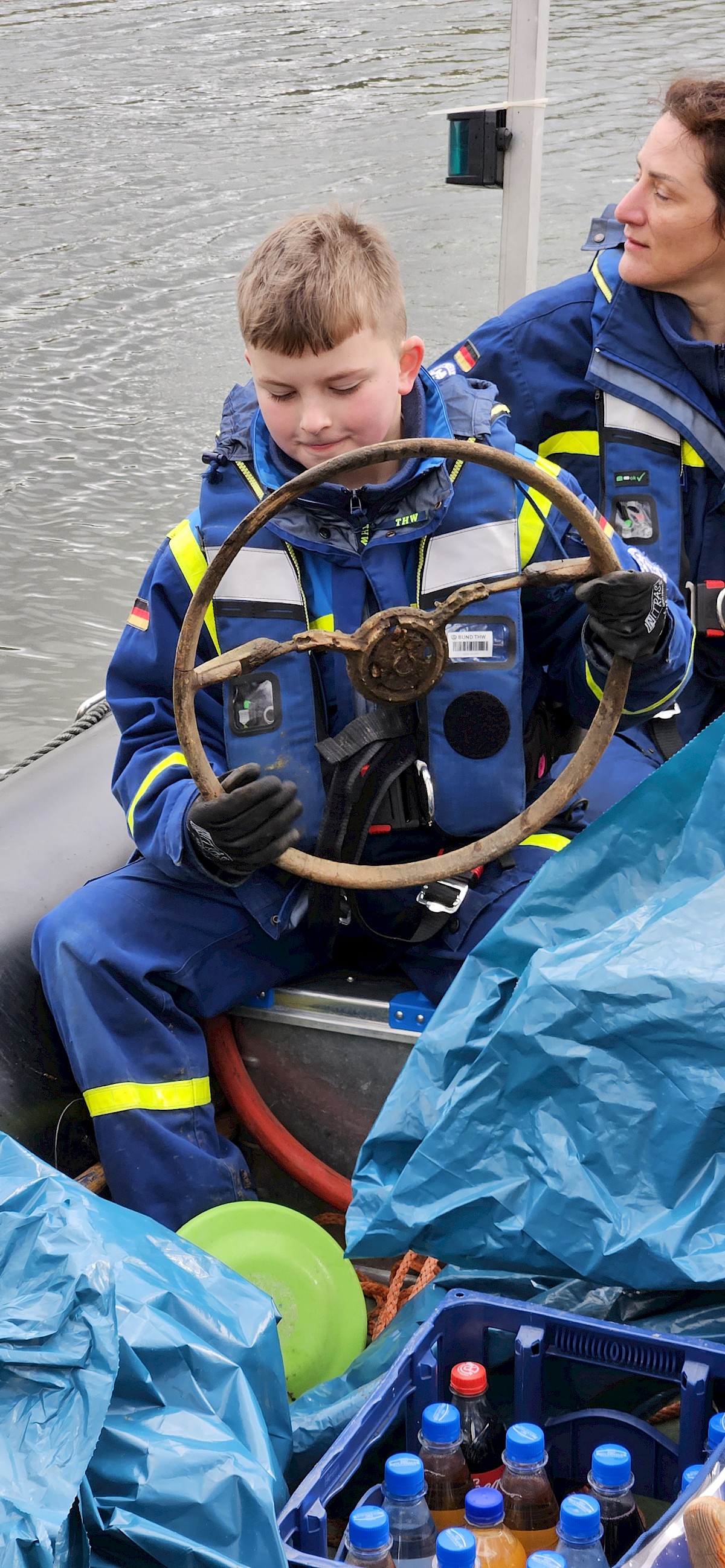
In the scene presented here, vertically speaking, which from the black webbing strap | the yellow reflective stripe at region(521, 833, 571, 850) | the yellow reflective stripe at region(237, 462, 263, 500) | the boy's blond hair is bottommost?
the yellow reflective stripe at region(521, 833, 571, 850)

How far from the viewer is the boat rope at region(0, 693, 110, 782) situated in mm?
2148

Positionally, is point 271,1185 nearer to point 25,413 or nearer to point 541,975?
point 541,975

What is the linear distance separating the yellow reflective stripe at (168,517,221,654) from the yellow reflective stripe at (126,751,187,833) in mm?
126

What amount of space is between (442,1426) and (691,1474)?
7.2 inches

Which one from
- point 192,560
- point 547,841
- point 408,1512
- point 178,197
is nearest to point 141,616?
point 192,560

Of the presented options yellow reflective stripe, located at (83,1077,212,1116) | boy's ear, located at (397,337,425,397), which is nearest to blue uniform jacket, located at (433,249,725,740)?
boy's ear, located at (397,337,425,397)

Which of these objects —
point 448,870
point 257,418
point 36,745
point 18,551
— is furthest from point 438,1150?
point 18,551

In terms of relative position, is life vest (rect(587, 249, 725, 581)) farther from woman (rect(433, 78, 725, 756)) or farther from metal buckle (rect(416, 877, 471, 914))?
metal buckle (rect(416, 877, 471, 914))

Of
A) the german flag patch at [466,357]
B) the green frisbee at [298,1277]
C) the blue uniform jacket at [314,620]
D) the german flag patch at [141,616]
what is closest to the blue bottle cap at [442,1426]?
the green frisbee at [298,1277]

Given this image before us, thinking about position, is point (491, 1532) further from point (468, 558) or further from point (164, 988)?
point (468, 558)

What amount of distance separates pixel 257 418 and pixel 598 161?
4862mm

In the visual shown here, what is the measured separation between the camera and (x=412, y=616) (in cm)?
132

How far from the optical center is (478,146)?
250 cm

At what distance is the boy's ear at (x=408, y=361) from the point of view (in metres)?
1.62
